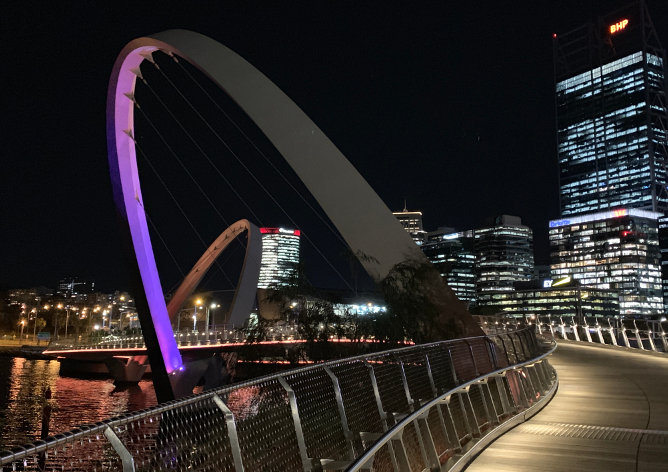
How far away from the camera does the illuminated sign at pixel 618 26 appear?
6841 inches

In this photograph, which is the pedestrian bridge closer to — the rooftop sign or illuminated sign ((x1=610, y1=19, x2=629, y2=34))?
the rooftop sign

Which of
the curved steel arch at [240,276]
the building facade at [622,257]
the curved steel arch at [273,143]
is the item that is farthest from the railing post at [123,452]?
the building facade at [622,257]

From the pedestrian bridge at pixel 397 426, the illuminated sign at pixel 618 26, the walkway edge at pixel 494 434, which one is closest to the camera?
the pedestrian bridge at pixel 397 426

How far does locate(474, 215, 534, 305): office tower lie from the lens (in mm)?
173125

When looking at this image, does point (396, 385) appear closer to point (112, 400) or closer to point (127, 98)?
point (127, 98)

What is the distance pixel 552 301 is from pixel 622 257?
36993mm

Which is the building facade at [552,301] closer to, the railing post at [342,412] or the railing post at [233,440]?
the railing post at [342,412]

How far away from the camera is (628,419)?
8.26m

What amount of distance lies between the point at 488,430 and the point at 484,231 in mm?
179512

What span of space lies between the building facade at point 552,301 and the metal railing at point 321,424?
109423mm

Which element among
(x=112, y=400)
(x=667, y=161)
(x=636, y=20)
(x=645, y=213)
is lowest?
(x=112, y=400)

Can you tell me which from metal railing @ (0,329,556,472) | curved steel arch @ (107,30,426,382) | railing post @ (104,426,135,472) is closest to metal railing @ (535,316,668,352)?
curved steel arch @ (107,30,426,382)

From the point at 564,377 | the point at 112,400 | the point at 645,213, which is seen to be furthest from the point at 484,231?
the point at 564,377

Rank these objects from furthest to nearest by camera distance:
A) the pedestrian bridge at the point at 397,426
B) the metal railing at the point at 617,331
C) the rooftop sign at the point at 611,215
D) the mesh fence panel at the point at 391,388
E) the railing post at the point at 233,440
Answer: the rooftop sign at the point at 611,215 < the metal railing at the point at 617,331 < the mesh fence panel at the point at 391,388 < the pedestrian bridge at the point at 397,426 < the railing post at the point at 233,440
